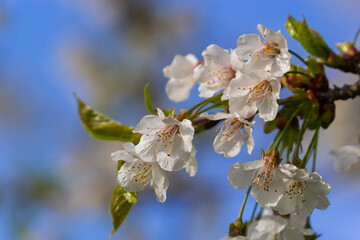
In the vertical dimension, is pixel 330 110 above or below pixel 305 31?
below

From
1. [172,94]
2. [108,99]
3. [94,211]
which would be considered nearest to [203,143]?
[108,99]

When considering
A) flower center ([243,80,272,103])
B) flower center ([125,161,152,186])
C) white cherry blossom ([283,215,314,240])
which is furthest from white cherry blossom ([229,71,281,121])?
white cherry blossom ([283,215,314,240])

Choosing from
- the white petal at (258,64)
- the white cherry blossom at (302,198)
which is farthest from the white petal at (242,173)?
the white petal at (258,64)

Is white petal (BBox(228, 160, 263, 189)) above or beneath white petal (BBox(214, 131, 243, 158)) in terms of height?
beneath

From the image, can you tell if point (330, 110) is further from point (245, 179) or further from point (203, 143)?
point (203, 143)

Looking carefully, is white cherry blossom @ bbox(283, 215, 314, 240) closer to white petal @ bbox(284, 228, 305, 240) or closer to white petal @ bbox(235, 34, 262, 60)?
white petal @ bbox(284, 228, 305, 240)

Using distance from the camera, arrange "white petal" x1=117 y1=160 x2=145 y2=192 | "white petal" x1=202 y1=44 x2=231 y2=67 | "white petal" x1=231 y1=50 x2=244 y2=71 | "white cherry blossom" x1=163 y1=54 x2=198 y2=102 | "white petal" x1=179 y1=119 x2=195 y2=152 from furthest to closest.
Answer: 1. "white cherry blossom" x1=163 y1=54 x2=198 y2=102
2. "white petal" x1=202 y1=44 x2=231 y2=67
3. "white petal" x1=231 y1=50 x2=244 y2=71
4. "white petal" x1=117 y1=160 x2=145 y2=192
5. "white petal" x1=179 y1=119 x2=195 y2=152
